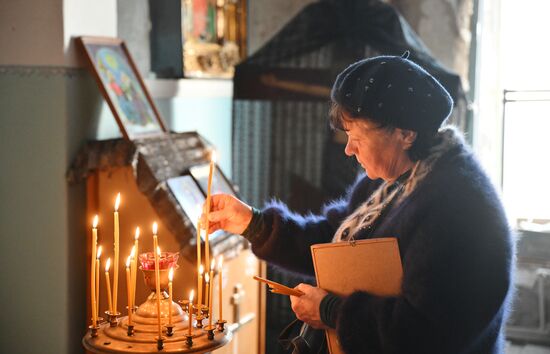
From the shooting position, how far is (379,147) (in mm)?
2092

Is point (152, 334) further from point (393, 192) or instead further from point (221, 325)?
point (393, 192)

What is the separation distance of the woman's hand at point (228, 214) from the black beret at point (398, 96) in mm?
551

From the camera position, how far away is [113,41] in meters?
3.71

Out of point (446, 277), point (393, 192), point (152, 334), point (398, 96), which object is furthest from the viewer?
point (393, 192)

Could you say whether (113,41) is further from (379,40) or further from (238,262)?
(379,40)

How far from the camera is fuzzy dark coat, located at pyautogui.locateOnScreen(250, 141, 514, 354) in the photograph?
1.90 m

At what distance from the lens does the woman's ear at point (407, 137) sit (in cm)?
207

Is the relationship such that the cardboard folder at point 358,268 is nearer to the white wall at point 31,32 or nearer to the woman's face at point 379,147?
the woman's face at point 379,147

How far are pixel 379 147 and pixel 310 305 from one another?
41 centimetres

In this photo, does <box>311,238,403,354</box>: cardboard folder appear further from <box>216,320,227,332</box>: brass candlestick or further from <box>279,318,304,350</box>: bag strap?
<box>216,320,227,332</box>: brass candlestick

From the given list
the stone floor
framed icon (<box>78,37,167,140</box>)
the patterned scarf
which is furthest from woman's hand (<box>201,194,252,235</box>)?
the stone floor

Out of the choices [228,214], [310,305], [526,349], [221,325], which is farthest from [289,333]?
[526,349]

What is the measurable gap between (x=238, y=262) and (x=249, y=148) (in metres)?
1.04

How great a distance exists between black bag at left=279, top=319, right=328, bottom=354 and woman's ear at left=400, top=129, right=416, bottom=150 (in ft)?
1.73
